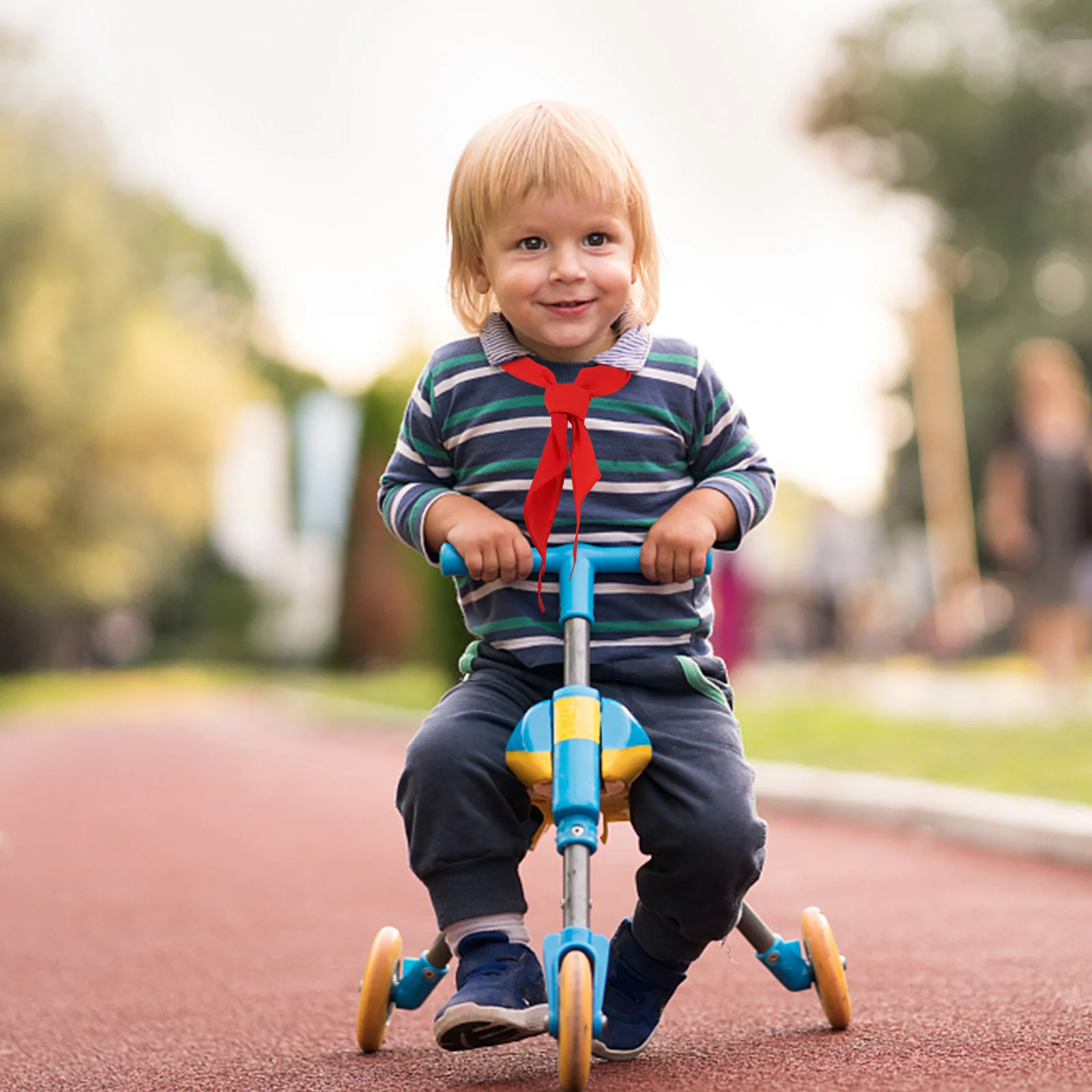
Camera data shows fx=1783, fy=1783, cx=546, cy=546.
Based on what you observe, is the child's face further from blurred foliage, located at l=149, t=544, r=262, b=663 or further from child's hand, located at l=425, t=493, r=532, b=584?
blurred foliage, located at l=149, t=544, r=262, b=663

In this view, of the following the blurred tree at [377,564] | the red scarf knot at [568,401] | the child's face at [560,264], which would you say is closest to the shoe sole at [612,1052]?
the red scarf knot at [568,401]

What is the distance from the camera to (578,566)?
286 cm

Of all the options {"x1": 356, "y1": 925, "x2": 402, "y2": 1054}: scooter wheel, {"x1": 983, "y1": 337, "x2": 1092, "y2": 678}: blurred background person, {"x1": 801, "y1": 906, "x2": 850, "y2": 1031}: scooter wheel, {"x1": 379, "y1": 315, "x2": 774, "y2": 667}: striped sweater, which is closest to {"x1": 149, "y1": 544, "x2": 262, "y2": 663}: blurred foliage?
{"x1": 983, "y1": 337, "x2": 1092, "y2": 678}: blurred background person

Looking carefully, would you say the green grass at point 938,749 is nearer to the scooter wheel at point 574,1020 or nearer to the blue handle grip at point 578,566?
the blue handle grip at point 578,566

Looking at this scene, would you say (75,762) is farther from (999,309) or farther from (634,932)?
(999,309)

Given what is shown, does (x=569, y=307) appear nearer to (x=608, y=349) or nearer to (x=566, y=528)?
(x=608, y=349)

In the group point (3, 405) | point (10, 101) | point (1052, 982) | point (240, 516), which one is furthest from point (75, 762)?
point (240, 516)

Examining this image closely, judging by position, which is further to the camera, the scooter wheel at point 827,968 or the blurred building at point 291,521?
the blurred building at point 291,521

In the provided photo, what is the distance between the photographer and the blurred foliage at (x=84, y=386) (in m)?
27.5

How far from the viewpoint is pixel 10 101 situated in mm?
31672

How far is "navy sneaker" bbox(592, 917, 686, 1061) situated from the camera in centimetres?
305

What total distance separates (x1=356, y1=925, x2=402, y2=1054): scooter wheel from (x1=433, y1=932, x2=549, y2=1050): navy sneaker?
1.15 ft

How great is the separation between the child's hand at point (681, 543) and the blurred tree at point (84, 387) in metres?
25.6

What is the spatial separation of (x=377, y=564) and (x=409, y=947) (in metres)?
27.4
